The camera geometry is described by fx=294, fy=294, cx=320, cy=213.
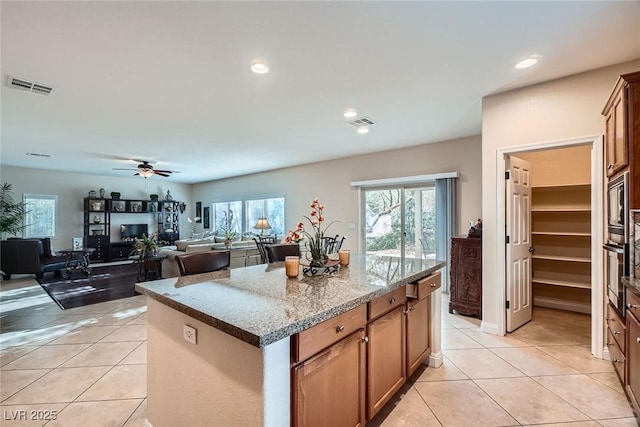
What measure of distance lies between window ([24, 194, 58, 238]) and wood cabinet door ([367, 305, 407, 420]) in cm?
980

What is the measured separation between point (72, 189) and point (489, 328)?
10.5 metres

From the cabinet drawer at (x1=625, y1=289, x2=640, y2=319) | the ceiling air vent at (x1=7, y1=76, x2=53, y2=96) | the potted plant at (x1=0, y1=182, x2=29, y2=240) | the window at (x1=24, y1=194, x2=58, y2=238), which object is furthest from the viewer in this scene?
the window at (x1=24, y1=194, x2=58, y2=238)

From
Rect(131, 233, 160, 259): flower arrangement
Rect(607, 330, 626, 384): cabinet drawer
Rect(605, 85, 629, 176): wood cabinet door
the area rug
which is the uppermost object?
Rect(605, 85, 629, 176): wood cabinet door

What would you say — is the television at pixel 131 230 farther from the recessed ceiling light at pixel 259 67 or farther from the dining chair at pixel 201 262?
the recessed ceiling light at pixel 259 67

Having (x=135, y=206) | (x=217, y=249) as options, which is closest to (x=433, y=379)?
(x=217, y=249)

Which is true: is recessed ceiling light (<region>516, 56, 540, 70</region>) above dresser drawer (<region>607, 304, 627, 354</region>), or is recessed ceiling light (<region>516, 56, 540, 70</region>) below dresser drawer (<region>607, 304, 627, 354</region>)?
above

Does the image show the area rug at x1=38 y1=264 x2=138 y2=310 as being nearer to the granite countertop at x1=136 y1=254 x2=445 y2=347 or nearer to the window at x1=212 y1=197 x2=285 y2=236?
the window at x1=212 y1=197 x2=285 y2=236


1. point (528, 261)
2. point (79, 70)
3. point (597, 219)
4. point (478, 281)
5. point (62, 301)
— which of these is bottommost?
point (62, 301)

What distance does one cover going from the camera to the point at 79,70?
105 inches

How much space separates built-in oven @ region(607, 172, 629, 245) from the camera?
2170 mm

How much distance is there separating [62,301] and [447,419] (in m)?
5.51

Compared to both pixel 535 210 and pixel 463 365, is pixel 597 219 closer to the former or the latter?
pixel 535 210

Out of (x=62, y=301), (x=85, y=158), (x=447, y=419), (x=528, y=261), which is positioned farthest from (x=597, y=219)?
(x=85, y=158)

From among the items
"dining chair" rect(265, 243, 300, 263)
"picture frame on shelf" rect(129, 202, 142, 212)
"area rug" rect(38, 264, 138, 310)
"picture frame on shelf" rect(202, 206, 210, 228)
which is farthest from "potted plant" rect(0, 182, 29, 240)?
"dining chair" rect(265, 243, 300, 263)
